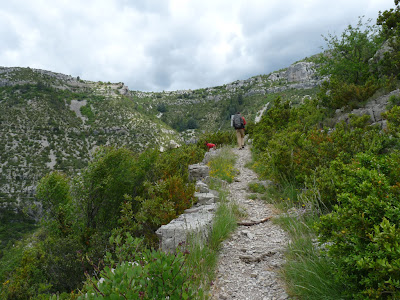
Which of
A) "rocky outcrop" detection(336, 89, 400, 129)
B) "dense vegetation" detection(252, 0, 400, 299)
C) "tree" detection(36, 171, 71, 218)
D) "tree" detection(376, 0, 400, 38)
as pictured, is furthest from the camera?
"tree" detection(376, 0, 400, 38)

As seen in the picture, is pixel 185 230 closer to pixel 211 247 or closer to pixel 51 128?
pixel 211 247

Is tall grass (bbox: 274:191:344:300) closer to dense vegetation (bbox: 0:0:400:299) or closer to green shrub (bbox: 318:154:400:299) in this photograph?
dense vegetation (bbox: 0:0:400:299)

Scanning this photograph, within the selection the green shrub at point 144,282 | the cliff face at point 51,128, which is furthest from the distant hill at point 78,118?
the green shrub at point 144,282

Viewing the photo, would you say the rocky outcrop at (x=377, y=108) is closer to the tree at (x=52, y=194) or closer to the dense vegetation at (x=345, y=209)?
the dense vegetation at (x=345, y=209)

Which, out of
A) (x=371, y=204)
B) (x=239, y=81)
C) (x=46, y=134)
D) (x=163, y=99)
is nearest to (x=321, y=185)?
(x=371, y=204)

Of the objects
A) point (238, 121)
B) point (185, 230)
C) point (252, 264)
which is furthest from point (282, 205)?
point (238, 121)

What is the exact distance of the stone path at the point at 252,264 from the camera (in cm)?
245

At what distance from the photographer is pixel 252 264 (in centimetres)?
301

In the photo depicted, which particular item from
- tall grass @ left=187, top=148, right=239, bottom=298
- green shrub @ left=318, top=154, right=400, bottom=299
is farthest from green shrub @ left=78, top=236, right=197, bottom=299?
green shrub @ left=318, top=154, right=400, bottom=299

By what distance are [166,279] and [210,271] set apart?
1376 mm

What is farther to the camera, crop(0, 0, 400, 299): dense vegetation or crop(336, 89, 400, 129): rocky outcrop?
crop(336, 89, 400, 129): rocky outcrop

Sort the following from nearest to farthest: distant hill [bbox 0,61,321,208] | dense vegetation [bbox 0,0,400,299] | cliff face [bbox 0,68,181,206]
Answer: dense vegetation [bbox 0,0,400,299]
cliff face [bbox 0,68,181,206]
distant hill [bbox 0,61,321,208]

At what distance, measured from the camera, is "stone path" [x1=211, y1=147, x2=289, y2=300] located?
8.05ft

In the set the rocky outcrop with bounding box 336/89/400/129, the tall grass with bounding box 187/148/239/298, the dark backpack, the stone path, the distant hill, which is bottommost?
the stone path
